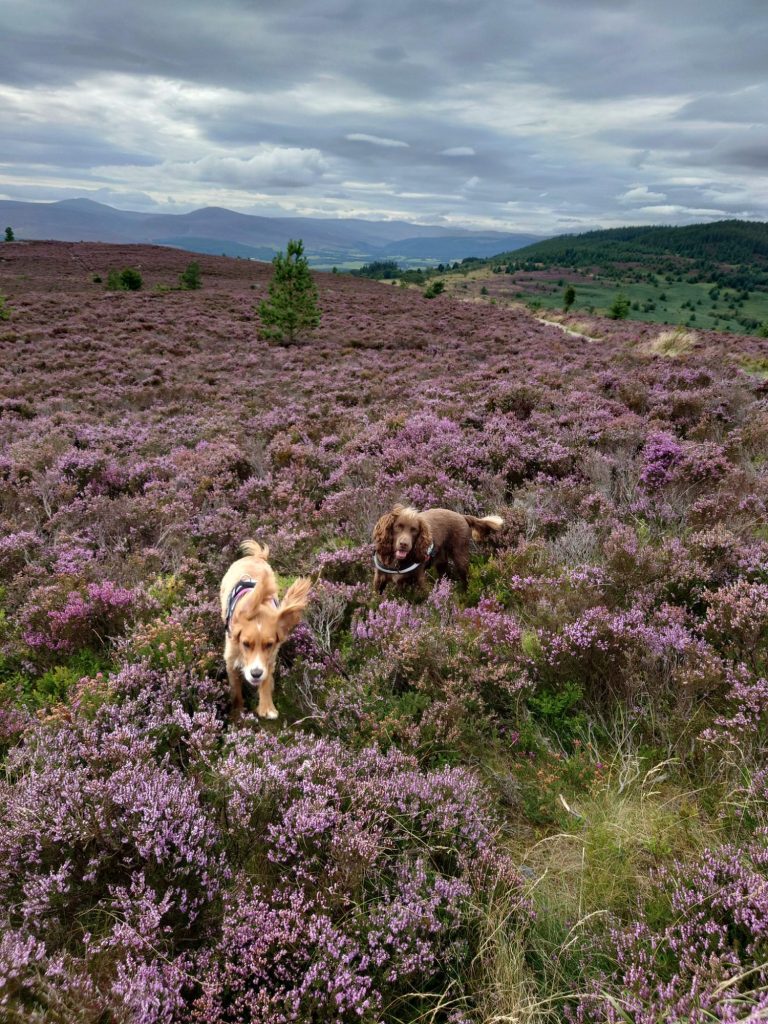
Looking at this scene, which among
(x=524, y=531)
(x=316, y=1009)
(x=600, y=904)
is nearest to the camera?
(x=316, y=1009)

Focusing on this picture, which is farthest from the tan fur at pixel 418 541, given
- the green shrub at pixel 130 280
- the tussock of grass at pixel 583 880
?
the green shrub at pixel 130 280

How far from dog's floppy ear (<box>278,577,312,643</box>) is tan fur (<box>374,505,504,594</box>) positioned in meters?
1.45

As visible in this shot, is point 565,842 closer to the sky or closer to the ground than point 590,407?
closer to the ground

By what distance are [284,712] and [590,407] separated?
8.30m

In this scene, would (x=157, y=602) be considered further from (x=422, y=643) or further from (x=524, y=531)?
(x=524, y=531)

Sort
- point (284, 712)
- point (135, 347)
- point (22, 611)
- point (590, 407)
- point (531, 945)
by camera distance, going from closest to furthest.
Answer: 1. point (531, 945)
2. point (284, 712)
3. point (22, 611)
4. point (590, 407)
5. point (135, 347)

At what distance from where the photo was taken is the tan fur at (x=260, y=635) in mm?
3184

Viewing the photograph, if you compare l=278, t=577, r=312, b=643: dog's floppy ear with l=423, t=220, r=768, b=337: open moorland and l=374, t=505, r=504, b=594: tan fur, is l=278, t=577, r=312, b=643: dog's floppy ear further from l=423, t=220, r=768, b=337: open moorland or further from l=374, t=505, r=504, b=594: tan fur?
l=423, t=220, r=768, b=337: open moorland

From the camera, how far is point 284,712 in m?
3.48

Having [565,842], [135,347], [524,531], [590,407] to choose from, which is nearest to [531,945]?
[565,842]

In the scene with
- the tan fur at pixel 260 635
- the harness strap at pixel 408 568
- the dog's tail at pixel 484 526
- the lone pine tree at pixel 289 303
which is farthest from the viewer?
the lone pine tree at pixel 289 303

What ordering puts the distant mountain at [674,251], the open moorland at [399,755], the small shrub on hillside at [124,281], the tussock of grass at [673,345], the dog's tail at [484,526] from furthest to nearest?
the distant mountain at [674,251]
the small shrub on hillside at [124,281]
the tussock of grass at [673,345]
the dog's tail at [484,526]
the open moorland at [399,755]

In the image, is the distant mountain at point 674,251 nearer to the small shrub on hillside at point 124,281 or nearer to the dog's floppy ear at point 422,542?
the small shrub on hillside at point 124,281

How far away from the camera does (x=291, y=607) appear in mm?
3256
